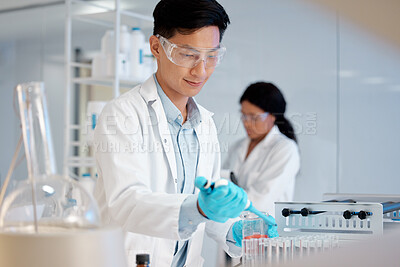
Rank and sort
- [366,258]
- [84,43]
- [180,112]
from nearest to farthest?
[366,258], [180,112], [84,43]

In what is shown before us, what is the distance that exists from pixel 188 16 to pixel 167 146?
1.31ft

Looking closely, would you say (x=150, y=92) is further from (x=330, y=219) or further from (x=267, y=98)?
(x=267, y=98)

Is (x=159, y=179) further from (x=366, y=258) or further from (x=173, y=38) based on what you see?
(x=366, y=258)

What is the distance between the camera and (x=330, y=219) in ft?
4.60

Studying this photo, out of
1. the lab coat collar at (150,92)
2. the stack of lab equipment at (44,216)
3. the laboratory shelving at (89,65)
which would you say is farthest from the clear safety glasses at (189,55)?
the laboratory shelving at (89,65)

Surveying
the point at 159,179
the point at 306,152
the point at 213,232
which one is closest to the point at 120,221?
the point at 159,179

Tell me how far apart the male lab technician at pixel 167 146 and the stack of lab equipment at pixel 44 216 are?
435 millimetres

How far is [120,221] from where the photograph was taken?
4.56ft

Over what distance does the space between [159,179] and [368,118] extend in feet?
7.58

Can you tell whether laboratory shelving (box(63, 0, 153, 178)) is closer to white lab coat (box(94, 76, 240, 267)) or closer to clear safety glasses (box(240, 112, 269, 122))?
clear safety glasses (box(240, 112, 269, 122))

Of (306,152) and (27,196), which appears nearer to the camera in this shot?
(27,196)

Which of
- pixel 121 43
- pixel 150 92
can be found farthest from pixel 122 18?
pixel 150 92

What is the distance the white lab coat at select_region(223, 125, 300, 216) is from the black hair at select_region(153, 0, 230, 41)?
1626mm

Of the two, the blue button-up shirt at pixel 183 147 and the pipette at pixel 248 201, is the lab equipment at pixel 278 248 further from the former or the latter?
the blue button-up shirt at pixel 183 147
